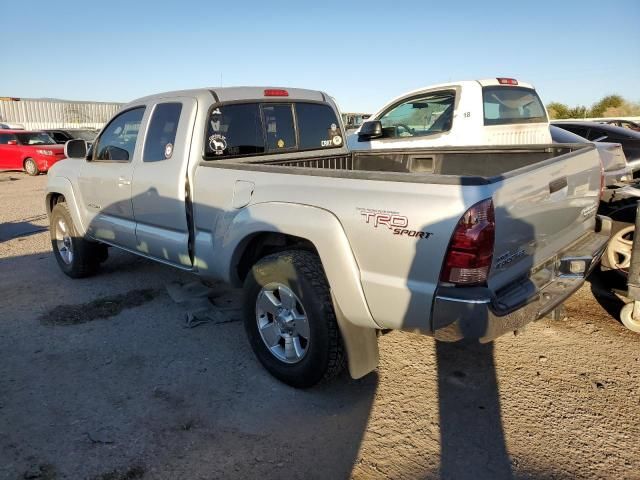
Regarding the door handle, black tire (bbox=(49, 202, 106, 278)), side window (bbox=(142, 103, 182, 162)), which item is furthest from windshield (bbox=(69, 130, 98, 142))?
the door handle

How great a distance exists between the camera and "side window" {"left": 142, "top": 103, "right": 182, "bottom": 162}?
3955 millimetres

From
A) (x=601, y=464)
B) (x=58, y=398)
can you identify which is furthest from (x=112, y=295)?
(x=601, y=464)

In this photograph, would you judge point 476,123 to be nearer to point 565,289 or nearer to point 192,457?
point 565,289

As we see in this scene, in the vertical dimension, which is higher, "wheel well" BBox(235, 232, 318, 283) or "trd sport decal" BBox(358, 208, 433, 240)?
"trd sport decal" BBox(358, 208, 433, 240)

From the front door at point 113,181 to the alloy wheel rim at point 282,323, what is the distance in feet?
5.70

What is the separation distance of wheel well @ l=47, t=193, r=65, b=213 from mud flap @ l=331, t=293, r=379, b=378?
428 centimetres

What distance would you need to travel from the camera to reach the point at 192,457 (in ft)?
8.64

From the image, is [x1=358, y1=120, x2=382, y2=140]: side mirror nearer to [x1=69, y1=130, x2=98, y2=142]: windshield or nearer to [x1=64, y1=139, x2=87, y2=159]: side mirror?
[x1=64, y1=139, x2=87, y2=159]: side mirror

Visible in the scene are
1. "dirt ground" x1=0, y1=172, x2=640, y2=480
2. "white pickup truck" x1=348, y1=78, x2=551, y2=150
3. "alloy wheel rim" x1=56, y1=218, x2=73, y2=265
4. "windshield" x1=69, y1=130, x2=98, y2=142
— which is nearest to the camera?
"dirt ground" x1=0, y1=172, x2=640, y2=480

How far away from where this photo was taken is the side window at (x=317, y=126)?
15.1ft

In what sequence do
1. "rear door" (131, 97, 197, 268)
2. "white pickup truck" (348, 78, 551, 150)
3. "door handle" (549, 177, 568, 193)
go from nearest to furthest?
"door handle" (549, 177, 568, 193) → "rear door" (131, 97, 197, 268) → "white pickup truck" (348, 78, 551, 150)

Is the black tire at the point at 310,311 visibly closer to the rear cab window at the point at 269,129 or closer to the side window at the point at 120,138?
the rear cab window at the point at 269,129

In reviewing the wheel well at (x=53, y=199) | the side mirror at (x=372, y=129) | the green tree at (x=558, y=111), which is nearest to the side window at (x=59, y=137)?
the wheel well at (x=53, y=199)

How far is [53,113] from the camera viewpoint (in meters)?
30.7
